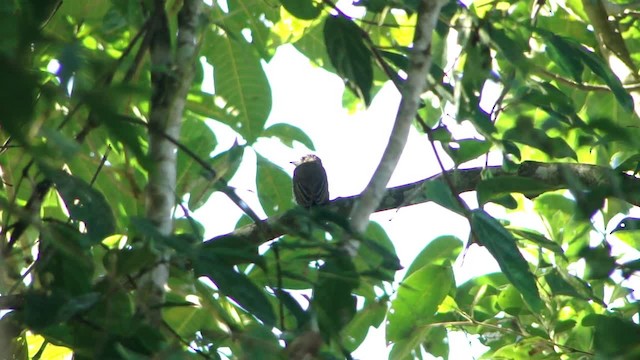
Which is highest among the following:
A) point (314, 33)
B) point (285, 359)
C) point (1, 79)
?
point (314, 33)

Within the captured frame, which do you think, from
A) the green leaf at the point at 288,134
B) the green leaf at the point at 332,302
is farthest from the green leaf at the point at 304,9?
the green leaf at the point at 288,134

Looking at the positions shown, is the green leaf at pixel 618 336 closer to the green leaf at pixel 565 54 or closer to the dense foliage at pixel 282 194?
the dense foliage at pixel 282 194

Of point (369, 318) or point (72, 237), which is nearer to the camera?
point (72, 237)

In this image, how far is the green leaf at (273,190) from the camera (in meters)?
3.91

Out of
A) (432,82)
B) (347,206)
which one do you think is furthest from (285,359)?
(347,206)

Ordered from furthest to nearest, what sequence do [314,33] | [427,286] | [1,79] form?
[314,33]
[427,286]
[1,79]

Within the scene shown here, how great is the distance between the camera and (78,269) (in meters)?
2.20

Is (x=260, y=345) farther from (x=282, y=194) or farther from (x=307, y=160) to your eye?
(x=307, y=160)

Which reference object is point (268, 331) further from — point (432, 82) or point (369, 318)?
Result: point (369, 318)

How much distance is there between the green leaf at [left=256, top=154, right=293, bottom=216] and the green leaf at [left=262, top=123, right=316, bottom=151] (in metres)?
0.13

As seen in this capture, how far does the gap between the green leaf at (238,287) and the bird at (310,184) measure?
582 cm

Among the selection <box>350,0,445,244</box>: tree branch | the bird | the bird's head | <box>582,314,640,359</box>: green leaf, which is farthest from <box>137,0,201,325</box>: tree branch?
the bird's head

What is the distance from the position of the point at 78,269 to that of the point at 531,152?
305cm

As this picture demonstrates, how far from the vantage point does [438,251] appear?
3.88 meters
